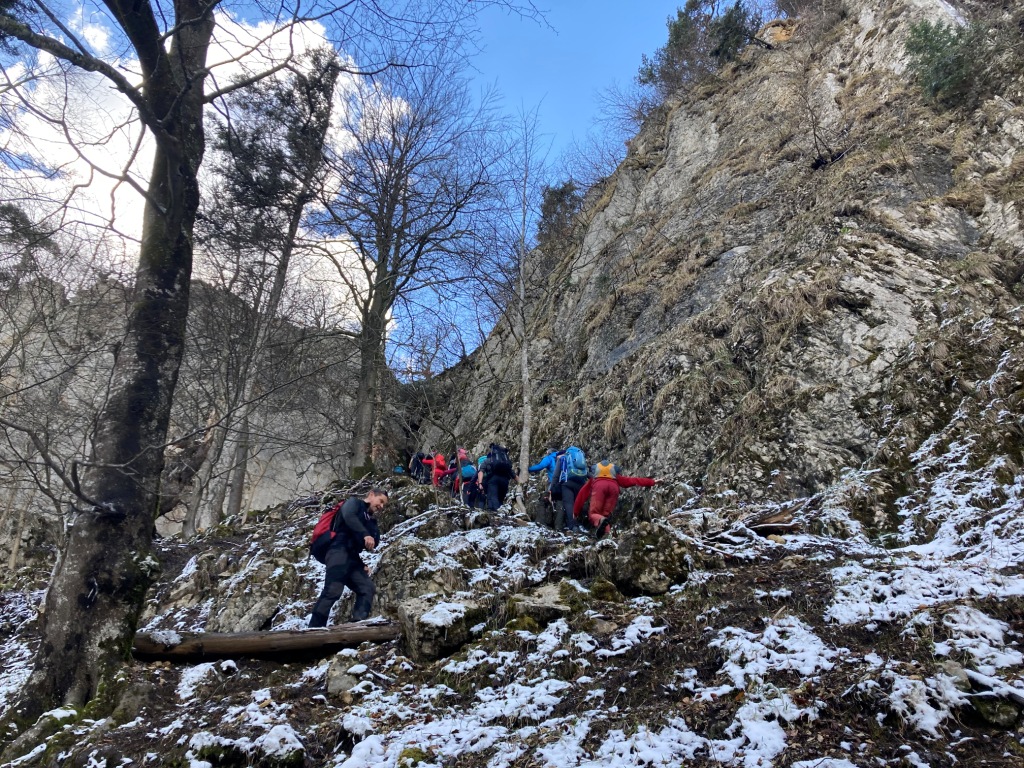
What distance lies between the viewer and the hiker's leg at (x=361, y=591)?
6384 millimetres

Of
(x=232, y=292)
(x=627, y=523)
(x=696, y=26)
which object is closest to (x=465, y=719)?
(x=627, y=523)

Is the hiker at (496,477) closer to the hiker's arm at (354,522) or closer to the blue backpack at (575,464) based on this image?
the blue backpack at (575,464)

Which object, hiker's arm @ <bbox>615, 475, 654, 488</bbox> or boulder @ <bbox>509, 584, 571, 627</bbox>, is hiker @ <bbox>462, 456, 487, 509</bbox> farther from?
boulder @ <bbox>509, 584, 571, 627</bbox>

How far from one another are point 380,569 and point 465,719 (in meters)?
3.27

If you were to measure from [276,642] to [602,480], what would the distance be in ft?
16.4

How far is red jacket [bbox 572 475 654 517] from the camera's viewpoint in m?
8.68

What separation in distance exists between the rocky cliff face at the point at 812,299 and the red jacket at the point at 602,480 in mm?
798

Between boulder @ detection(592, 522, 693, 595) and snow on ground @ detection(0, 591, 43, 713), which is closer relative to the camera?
boulder @ detection(592, 522, 693, 595)

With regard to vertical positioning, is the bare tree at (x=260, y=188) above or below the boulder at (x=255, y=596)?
above

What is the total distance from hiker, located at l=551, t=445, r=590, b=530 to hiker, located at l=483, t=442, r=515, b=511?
1321 millimetres

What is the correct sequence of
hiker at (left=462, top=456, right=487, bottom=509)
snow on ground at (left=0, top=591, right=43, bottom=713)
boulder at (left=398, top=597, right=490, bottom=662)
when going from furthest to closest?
1. hiker at (left=462, top=456, right=487, bottom=509)
2. snow on ground at (left=0, top=591, right=43, bottom=713)
3. boulder at (left=398, top=597, right=490, bottom=662)

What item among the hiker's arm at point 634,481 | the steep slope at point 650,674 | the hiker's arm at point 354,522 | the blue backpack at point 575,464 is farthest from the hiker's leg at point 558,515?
the hiker's arm at point 354,522

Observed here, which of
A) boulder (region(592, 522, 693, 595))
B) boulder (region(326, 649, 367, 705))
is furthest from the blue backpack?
boulder (region(326, 649, 367, 705))

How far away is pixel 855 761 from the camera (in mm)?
2922
